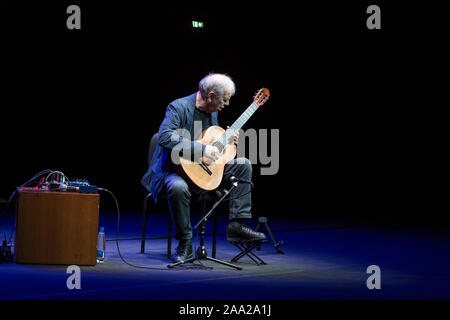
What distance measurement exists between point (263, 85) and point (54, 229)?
4.52m

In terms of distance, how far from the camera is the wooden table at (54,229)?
3.57m

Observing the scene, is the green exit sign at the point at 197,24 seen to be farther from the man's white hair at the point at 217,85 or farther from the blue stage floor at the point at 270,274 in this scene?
the man's white hair at the point at 217,85

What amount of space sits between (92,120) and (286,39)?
8.50ft

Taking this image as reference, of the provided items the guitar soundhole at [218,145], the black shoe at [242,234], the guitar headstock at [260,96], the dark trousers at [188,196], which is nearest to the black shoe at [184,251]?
the dark trousers at [188,196]

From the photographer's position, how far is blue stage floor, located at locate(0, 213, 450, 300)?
2.91 metres

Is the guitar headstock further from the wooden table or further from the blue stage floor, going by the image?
the wooden table

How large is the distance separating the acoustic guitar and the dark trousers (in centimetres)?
7

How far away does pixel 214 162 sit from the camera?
3965 mm

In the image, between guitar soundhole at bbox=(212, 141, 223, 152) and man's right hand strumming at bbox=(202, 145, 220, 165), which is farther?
guitar soundhole at bbox=(212, 141, 223, 152)

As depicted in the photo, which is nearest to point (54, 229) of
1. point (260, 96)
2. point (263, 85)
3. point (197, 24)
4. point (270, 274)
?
point (270, 274)

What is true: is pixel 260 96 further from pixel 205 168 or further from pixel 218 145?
pixel 205 168

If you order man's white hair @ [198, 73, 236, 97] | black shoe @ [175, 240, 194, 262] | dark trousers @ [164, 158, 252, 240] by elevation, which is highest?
man's white hair @ [198, 73, 236, 97]

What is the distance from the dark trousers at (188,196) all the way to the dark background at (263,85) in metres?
3.17

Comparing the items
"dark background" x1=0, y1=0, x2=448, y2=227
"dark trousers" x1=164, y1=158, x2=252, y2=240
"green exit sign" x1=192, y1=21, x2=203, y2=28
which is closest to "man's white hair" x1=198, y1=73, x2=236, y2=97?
"dark trousers" x1=164, y1=158, x2=252, y2=240
